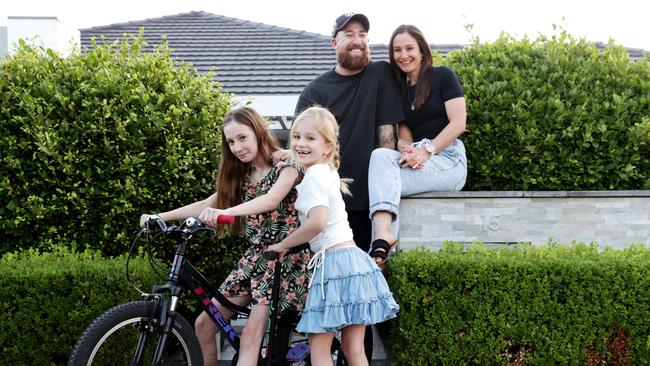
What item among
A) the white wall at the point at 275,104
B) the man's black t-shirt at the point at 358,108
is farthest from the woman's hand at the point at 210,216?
the white wall at the point at 275,104

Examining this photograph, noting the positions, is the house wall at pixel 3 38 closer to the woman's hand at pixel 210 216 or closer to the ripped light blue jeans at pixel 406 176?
the ripped light blue jeans at pixel 406 176

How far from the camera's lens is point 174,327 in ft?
10.6

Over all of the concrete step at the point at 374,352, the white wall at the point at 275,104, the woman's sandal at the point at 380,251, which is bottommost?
the concrete step at the point at 374,352

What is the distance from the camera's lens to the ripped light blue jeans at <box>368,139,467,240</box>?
4207mm

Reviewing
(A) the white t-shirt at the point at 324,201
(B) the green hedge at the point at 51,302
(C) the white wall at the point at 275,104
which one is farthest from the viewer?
(C) the white wall at the point at 275,104

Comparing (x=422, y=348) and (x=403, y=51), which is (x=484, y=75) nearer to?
(x=403, y=51)

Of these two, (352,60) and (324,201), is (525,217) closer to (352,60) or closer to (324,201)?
(352,60)

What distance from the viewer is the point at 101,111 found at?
4.61 m

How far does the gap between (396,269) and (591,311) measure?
1041mm

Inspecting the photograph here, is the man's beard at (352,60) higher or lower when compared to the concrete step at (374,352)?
higher

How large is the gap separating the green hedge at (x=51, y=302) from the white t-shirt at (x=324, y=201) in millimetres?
1187

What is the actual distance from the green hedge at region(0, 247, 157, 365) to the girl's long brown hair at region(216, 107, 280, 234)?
683 mm

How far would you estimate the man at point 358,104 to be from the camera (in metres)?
4.46

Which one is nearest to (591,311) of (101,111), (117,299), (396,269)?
(396,269)
